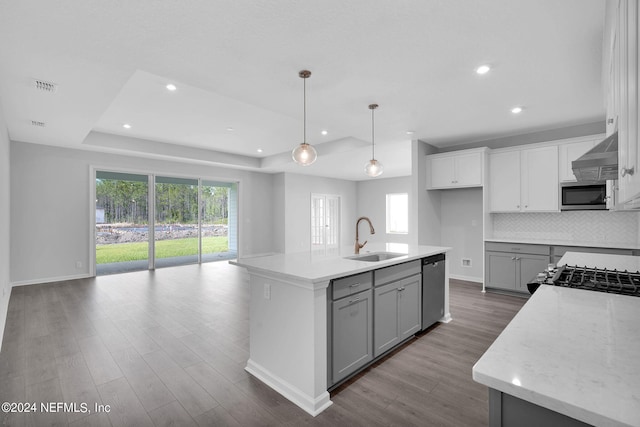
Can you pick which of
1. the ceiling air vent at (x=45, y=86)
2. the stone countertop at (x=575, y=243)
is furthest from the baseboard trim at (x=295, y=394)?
the stone countertop at (x=575, y=243)

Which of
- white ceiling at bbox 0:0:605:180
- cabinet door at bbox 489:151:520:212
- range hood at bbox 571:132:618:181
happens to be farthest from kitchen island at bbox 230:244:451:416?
cabinet door at bbox 489:151:520:212

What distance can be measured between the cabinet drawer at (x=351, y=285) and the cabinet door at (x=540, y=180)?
372cm

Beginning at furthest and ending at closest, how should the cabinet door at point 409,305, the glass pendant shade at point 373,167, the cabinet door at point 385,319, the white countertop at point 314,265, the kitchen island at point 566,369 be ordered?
1. the glass pendant shade at point 373,167
2. the cabinet door at point 409,305
3. the cabinet door at point 385,319
4. the white countertop at point 314,265
5. the kitchen island at point 566,369

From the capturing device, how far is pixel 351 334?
2336mm

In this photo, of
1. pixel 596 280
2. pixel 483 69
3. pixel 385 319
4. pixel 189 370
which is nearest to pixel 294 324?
pixel 385 319

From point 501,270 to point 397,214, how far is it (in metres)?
5.53

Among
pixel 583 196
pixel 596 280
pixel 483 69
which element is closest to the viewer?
pixel 596 280

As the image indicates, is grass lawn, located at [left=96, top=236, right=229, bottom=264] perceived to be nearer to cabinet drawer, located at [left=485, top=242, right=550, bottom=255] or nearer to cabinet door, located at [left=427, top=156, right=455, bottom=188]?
cabinet door, located at [left=427, top=156, right=455, bottom=188]

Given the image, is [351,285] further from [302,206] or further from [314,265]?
[302,206]

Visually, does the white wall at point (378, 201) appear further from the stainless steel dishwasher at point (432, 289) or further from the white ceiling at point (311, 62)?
the stainless steel dishwasher at point (432, 289)

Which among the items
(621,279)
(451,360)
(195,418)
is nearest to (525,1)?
(621,279)

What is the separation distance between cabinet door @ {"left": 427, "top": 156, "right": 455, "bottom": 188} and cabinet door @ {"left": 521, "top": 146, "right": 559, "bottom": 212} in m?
1.07

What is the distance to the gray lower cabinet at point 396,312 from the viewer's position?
261cm

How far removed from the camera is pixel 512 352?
94cm
